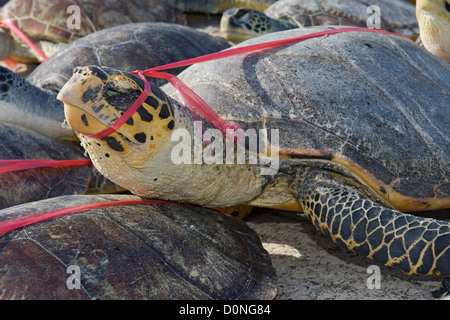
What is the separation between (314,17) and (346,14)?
0.31 m

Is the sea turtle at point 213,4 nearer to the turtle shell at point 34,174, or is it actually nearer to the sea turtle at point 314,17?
the sea turtle at point 314,17

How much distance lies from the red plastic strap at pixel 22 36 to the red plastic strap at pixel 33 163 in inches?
85.5

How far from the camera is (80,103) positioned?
174 centimetres

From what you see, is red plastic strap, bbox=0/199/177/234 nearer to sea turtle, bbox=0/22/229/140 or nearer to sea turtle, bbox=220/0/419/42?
sea turtle, bbox=0/22/229/140

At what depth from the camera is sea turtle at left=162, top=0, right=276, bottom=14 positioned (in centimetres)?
652

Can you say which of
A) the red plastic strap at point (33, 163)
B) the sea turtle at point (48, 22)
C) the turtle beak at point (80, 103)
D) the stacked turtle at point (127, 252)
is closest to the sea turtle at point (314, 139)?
the turtle beak at point (80, 103)

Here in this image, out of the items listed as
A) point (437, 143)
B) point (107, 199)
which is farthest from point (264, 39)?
point (107, 199)

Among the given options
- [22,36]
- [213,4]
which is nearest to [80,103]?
[22,36]

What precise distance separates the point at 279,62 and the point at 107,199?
989 mm

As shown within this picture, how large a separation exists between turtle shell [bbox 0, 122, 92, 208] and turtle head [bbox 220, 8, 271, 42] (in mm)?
2290

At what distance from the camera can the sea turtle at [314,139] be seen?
1.90m

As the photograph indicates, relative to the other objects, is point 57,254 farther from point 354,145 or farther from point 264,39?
point 264,39

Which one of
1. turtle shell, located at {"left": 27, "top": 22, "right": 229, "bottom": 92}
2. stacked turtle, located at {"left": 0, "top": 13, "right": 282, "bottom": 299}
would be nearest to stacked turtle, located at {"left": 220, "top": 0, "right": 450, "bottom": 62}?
turtle shell, located at {"left": 27, "top": 22, "right": 229, "bottom": 92}

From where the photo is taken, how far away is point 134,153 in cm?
190
